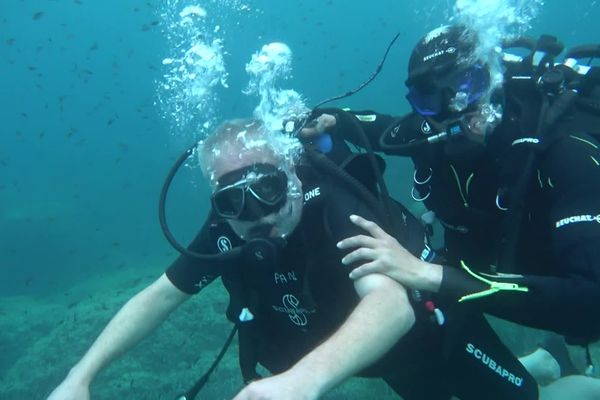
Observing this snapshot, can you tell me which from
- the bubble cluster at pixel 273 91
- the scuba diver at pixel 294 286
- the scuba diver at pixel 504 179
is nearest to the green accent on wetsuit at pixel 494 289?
the scuba diver at pixel 504 179

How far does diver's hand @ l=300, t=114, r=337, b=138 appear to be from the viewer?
3.39 m

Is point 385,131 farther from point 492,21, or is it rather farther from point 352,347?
point 352,347

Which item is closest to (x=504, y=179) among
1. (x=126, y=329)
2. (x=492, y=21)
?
(x=492, y=21)

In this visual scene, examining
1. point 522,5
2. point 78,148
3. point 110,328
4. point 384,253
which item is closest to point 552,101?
point 384,253

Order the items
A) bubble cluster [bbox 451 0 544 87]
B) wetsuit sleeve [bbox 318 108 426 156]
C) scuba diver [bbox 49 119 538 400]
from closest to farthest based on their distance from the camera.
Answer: scuba diver [bbox 49 119 538 400] < bubble cluster [bbox 451 0 544 87] < wetsuit sleeve [bbox 318 108 426 156]

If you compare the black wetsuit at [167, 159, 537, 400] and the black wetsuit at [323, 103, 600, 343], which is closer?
the black wetsuit at [323, 103, 600, 343]

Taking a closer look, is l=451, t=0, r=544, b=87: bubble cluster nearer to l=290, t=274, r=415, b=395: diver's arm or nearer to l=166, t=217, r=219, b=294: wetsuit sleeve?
l=290, t=274, r=415, b=395: diver's arm

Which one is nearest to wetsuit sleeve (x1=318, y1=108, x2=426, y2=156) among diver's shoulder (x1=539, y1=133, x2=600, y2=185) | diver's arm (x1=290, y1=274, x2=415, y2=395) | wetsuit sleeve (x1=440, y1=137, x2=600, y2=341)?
diver's shoulder (x1=539, y1=133, x2=600, y2=185)

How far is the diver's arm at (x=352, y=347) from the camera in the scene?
1.63 metres

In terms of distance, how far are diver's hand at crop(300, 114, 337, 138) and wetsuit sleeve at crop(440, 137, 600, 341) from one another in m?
1.49

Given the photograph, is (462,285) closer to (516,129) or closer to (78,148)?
(516,129)

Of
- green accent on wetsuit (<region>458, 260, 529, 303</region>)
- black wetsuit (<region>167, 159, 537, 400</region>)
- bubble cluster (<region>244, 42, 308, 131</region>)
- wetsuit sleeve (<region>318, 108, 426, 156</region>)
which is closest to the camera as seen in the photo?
green accent on wetsuit (<region>458, 260, 529, 303</region>)

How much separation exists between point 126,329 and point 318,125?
209 cm

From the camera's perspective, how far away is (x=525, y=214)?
3.01 m
